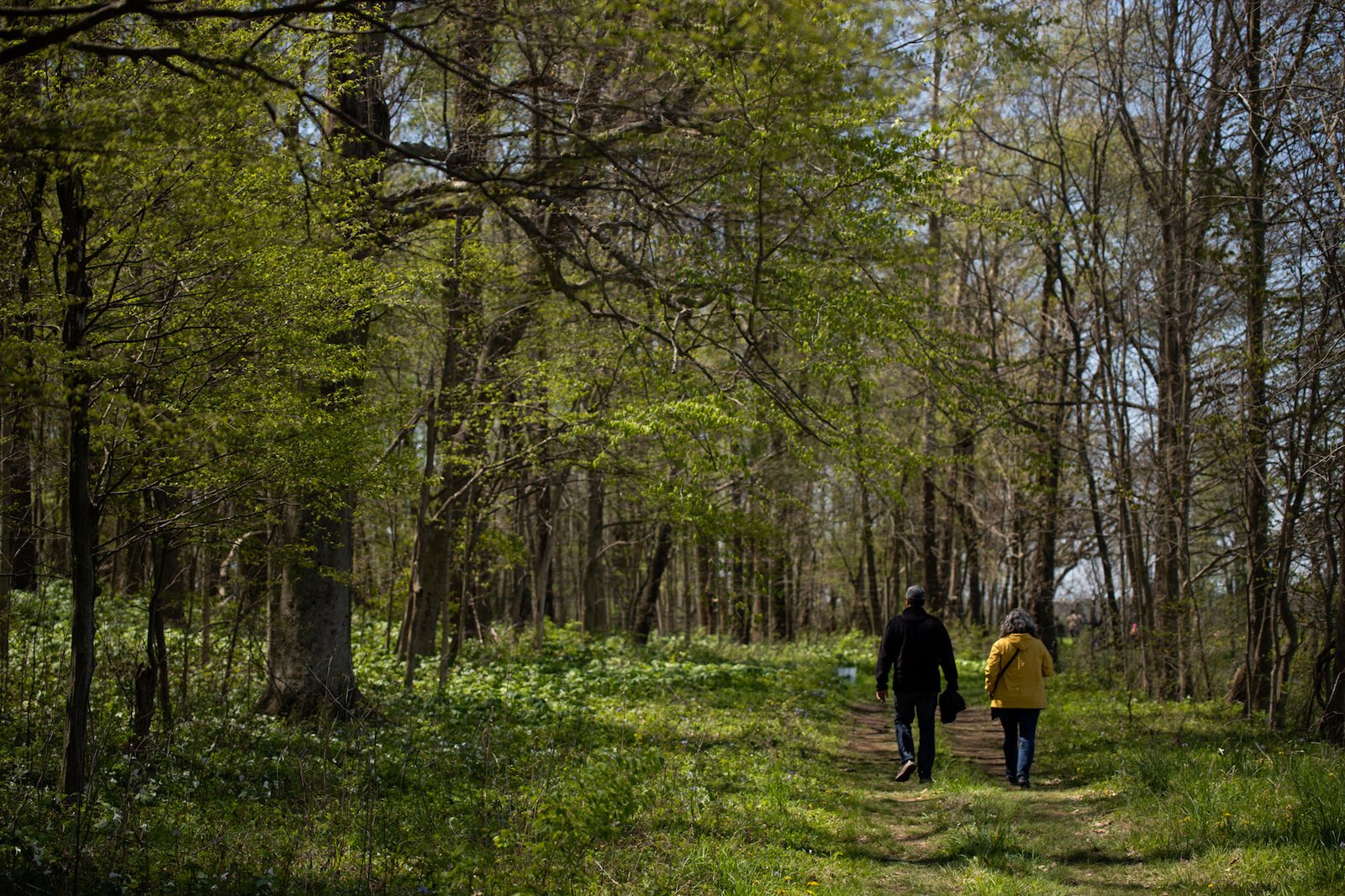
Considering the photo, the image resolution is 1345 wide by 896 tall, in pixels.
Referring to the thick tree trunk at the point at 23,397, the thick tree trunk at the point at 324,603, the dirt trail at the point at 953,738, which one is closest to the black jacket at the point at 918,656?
the dirt trail at the point at 953,738

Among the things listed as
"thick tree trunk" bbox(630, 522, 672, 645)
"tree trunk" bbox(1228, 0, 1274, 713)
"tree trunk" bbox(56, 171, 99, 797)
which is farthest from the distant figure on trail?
"thick tree trunk" bbox(630, 522, 672, 645)

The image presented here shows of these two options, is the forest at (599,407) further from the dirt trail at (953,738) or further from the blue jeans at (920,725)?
the blue jeans at (920,725)

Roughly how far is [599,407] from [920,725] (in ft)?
21.9

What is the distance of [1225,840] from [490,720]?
6676 millimetres

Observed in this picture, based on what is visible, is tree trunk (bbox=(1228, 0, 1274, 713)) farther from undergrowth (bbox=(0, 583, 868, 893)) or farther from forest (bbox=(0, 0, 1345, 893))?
undergrowth (bbox=(0, 583, 868, 893))

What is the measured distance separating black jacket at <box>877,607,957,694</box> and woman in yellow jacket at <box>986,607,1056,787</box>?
0.40 m

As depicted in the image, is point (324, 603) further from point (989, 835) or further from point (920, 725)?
point (989, 835)

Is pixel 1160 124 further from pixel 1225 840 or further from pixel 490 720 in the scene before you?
pixel 490 720

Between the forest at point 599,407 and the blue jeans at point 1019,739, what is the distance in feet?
1.32

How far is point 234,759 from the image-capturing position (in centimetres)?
781

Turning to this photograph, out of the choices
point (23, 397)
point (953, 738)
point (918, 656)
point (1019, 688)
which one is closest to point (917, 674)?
point (918, 656)

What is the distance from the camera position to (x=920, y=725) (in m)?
9.23

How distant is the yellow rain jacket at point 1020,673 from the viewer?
900 centimetres

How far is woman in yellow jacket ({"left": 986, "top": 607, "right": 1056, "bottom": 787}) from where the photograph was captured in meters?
9.01
